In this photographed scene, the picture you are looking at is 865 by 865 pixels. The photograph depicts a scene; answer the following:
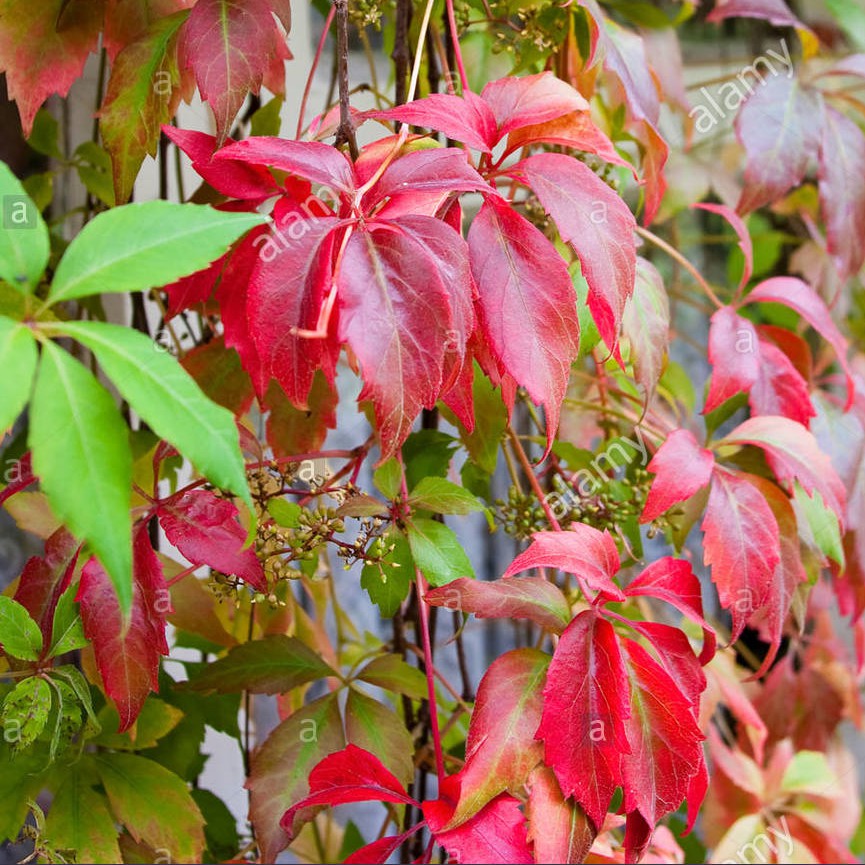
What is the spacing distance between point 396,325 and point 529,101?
17 centimetres

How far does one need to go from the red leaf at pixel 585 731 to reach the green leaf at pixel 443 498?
0.10 metres

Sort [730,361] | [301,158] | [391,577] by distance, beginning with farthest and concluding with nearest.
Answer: [730,361]
[391,577]
[301,158]

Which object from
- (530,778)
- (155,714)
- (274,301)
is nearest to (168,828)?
(155,714)

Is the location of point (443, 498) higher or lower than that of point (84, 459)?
lower

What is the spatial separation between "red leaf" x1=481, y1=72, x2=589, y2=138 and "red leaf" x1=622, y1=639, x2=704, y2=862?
274 mm

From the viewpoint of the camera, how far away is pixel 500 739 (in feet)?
1.48

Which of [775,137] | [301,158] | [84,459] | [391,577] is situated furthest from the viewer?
[775,137]

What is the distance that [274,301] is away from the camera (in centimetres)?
39

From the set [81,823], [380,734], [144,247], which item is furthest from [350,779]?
[144,247]

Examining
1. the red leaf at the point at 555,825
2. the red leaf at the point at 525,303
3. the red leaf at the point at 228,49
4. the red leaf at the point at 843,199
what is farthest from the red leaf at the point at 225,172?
the red leaf at the point at 843,199

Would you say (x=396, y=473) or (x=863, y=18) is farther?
(x=863, y=18)

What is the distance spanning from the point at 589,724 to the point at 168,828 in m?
0.28

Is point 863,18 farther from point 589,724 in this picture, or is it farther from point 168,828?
point 168,828

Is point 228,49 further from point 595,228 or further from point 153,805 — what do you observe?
point 153,805
